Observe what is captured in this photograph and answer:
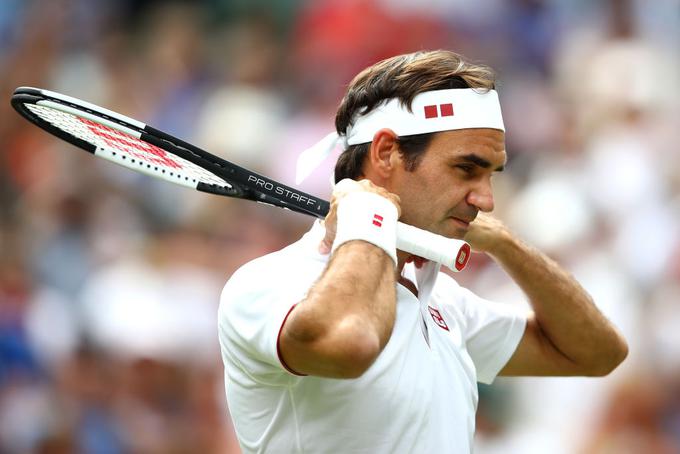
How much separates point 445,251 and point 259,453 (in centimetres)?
85

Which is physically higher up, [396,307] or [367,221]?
[367,221]

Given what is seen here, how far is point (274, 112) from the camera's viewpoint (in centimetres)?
970

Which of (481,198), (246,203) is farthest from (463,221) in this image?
(246,203)

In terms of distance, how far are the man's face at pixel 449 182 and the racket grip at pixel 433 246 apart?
12 cm

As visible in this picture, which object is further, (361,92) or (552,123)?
(552,123)

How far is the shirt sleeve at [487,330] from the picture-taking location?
14.8 ft

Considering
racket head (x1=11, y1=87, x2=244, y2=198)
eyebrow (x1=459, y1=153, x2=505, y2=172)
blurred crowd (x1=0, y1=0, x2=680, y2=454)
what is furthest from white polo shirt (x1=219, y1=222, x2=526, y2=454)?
blurred crowd (x1=0, y1=0, x2=680, y2=454)

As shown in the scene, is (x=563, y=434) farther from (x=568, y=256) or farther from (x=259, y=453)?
(x=259, y=453)

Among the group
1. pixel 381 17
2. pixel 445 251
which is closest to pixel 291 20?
pixel 381 17

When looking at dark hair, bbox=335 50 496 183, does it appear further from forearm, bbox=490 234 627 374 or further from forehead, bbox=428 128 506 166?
forearm, bbox=490 234 627 374

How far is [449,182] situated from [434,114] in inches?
9.1

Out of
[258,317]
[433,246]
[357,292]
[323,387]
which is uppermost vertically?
[433,246]

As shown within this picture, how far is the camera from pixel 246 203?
348 inches

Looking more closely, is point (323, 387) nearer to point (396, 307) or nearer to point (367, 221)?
point (396, 307)
